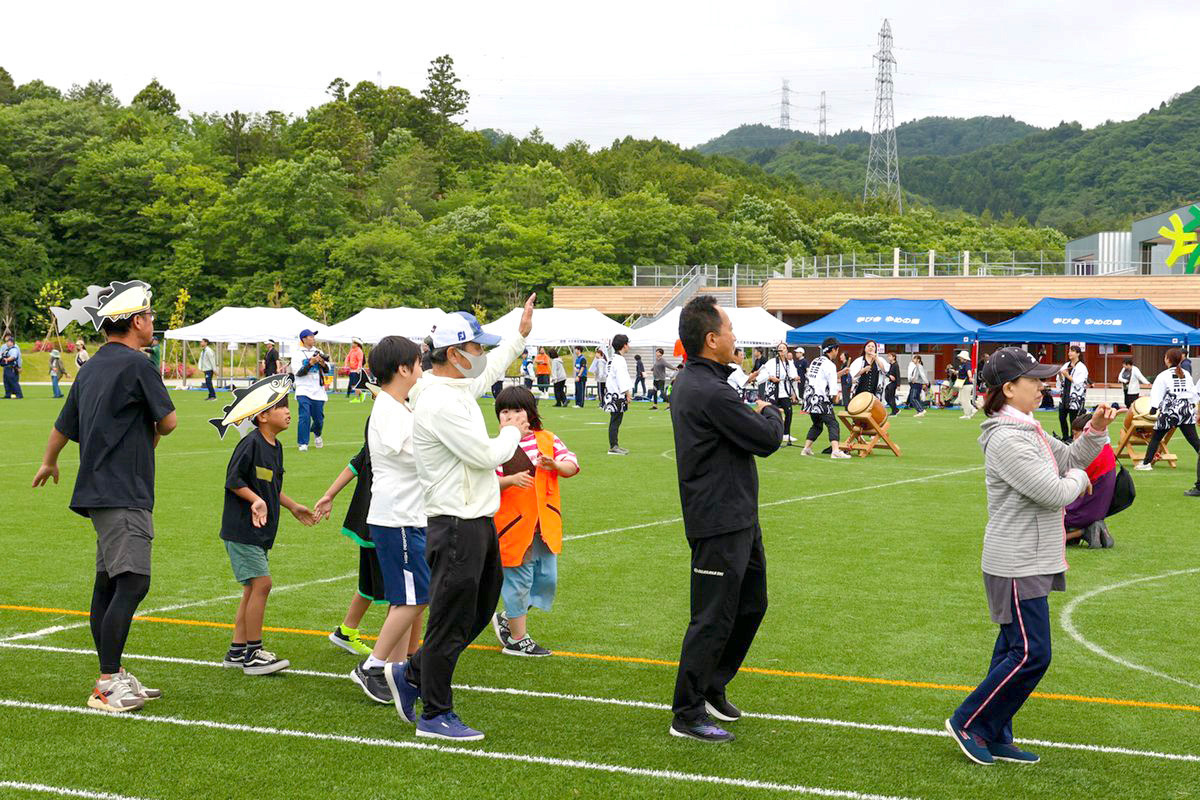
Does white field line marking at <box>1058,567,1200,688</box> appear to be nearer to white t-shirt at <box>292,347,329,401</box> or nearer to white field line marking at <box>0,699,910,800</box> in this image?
white field line marking at <box>0,699,910,800</box>

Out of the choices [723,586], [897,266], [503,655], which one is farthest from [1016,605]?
[897,266]

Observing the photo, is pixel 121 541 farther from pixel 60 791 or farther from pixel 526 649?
pixel 526 649

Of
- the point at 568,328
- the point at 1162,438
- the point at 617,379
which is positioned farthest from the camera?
the point at 568,328

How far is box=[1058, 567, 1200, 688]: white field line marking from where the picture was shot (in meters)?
6.68

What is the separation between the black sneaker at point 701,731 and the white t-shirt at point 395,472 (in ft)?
5.31

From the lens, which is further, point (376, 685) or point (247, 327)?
point (247, 327)

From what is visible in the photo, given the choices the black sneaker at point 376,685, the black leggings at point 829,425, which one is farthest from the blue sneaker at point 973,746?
the black leggings at point 829,425

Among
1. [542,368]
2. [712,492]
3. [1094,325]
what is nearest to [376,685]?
[712,492]

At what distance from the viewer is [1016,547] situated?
16.7 feet

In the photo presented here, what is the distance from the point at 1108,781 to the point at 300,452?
16.8 m

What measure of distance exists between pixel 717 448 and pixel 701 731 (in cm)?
131

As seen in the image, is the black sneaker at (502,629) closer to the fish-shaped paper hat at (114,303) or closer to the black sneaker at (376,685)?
the black sneaker at (376,685)

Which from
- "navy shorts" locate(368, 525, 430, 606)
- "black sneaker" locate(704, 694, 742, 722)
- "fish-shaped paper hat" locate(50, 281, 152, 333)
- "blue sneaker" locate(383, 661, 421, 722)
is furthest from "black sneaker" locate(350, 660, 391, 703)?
"fish-shaped paper hat" locate(50, 281, 152, 333)

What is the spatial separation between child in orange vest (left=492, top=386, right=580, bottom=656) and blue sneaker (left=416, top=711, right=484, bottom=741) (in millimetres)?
1621
